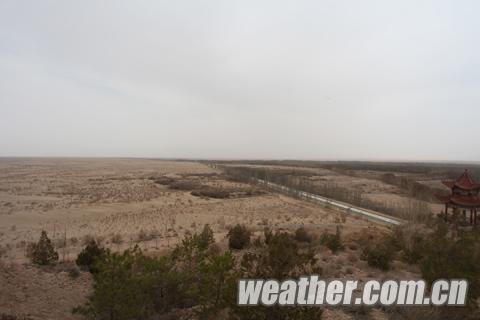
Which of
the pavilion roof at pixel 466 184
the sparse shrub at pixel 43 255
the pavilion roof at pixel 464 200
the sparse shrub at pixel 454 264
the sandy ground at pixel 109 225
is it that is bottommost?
the sandy ground at pixel 109 225

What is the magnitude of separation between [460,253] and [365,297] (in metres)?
2.22

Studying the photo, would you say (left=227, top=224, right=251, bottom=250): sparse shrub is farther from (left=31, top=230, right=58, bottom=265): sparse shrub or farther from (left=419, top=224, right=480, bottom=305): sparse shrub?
(left=419, top=224, right=480, bottom=305): sparse shrub

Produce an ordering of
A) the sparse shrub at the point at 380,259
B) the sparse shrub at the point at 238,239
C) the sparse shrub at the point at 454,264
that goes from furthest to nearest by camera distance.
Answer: the sparse shrub at the point at 238,239
the sparse shrub at the point at 380,259
the sparse shrub at the point at 454,264

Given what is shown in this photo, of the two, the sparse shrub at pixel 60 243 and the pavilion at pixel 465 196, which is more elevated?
the pavilion at pixel 465 196

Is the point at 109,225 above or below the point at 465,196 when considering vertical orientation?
below

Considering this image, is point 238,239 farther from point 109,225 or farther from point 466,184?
point 466,184

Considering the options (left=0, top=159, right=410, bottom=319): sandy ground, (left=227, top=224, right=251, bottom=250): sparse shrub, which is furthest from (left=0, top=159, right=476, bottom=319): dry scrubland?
Result: (left=227, top=224, right=251, bottom=250): sparse shrub

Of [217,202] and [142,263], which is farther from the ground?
[142,263]

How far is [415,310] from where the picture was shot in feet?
21.3

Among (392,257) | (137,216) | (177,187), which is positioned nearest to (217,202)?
(137,216)

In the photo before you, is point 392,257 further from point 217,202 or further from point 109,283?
point 217,202

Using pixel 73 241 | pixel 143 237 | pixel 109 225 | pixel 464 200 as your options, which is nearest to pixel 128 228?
pixel 109 225

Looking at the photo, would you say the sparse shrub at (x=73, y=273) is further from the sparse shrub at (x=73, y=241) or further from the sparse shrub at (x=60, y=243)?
the sparse shrub at (x=73, y=241)

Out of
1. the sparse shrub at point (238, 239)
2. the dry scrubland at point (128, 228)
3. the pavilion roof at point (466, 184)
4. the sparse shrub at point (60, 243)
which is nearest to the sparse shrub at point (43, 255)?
the dry scrubland at point (128, 228)
